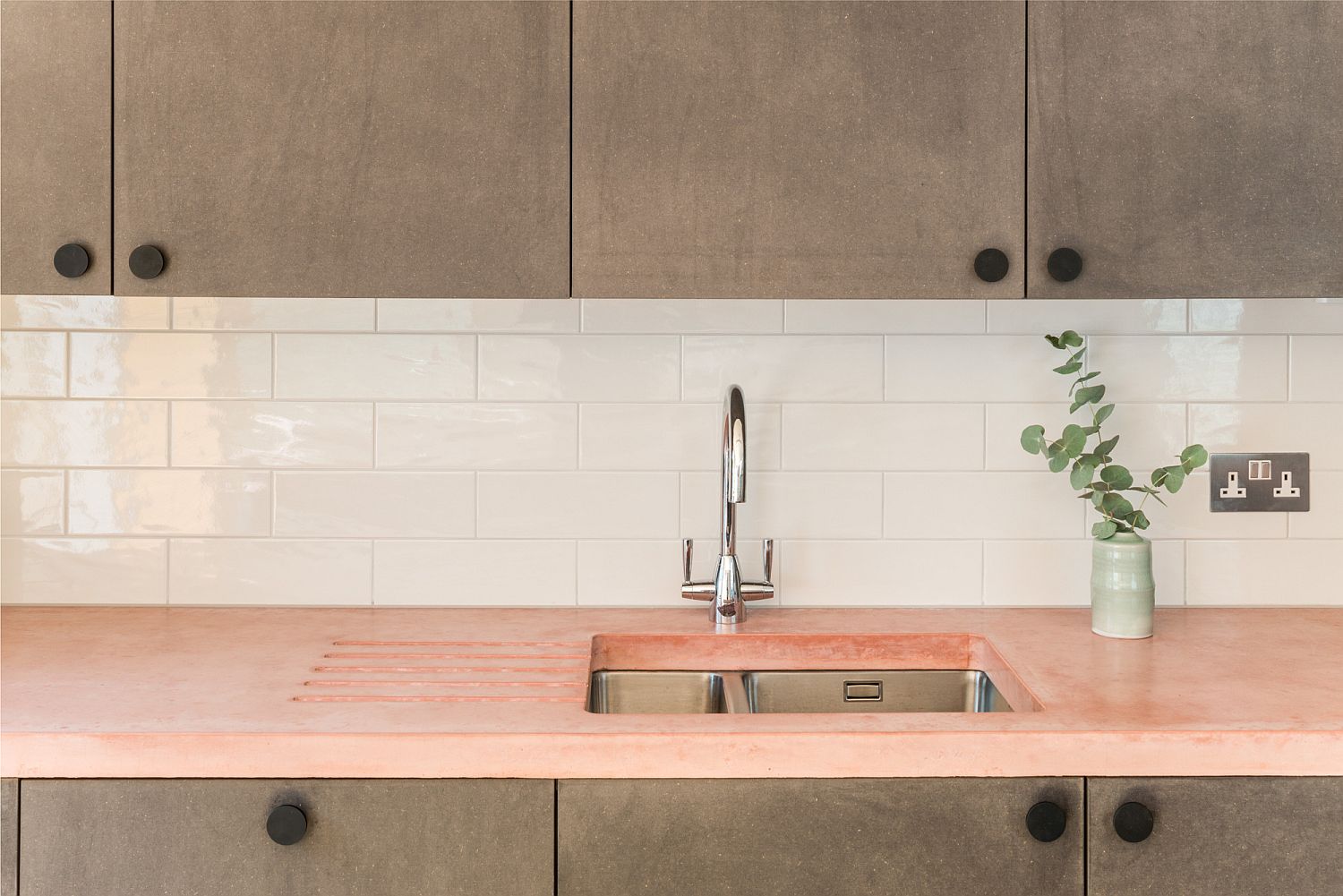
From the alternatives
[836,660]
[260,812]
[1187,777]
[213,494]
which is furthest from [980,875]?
[213,494]

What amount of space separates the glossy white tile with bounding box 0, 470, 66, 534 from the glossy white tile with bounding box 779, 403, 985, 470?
1223 mm

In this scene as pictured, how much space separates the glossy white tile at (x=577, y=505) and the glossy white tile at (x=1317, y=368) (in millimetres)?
1067

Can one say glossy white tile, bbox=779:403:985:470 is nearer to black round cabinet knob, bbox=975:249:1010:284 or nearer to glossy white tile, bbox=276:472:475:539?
black round cabinet knob, bbox=975:249:1010:284

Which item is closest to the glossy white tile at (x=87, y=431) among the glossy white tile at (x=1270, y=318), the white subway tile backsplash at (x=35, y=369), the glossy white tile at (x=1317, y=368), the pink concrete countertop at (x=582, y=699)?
the white subway tile backsplash at (x=35, y=369)

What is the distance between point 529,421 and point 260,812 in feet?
2.56

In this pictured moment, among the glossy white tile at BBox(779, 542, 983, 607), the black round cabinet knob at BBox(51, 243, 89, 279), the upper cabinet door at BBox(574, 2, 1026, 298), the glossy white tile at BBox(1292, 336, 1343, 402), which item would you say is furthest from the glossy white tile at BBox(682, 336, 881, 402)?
the black round cabinet knob at BBox(51, 243, 89, 279)

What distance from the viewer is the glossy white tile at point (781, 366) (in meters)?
1.70

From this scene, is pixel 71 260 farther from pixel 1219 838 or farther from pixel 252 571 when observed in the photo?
pixel 1219 838

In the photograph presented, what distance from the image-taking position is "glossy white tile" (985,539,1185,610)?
172cm

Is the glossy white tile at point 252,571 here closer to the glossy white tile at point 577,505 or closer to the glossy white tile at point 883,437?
the glossy white tile at point 577,505

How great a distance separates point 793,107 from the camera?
52.5 inches

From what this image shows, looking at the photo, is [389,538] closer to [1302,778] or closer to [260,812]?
[260,812]

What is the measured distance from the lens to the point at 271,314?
66.6 inches

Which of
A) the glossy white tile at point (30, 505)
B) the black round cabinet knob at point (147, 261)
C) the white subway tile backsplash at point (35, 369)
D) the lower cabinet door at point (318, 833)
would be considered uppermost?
the black round cabinet knob at point (147, 261)
